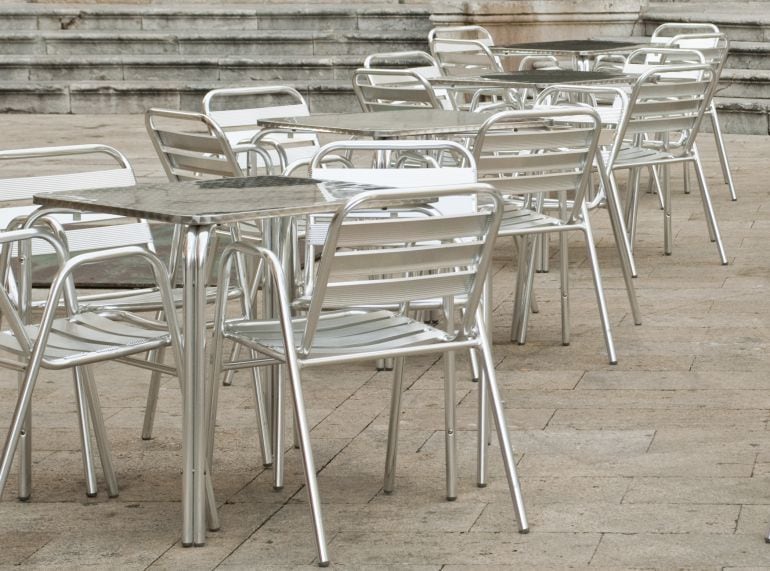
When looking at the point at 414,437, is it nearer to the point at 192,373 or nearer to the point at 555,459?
the point at 555,459

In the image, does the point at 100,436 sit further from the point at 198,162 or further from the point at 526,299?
the point at 526,299

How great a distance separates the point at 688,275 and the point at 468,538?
3386 mm

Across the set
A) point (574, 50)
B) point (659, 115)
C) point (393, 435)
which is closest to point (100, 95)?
point (574, 50)

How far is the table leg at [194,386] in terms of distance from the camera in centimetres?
342

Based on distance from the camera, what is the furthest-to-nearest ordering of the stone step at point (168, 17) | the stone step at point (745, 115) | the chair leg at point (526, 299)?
1. the stone step at point (168, 17)
2. the stone step at point (745, 115)
3. the chair leg at point (526, 299)

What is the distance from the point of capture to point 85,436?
3.97 meters

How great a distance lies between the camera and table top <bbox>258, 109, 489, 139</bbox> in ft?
16.8

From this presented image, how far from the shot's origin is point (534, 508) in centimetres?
381

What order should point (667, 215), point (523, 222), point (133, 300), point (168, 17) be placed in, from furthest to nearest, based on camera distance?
1. point (168, 17)
2. point (667, 215)
3. point (523, 222)
4. point (133, 300)

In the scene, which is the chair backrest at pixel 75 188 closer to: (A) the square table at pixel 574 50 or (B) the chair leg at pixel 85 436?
(B) the chair leg at pixel 85 436

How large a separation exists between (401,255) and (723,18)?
10465 millimetres

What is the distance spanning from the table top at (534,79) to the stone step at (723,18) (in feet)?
20.7

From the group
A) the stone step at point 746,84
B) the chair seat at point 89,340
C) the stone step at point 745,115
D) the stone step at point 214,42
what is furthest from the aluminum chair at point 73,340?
the stone step at point 214,42

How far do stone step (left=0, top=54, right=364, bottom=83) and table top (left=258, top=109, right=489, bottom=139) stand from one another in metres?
8.31
